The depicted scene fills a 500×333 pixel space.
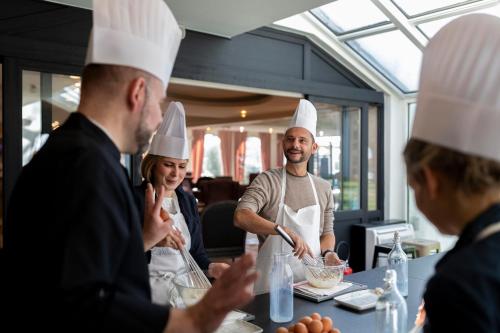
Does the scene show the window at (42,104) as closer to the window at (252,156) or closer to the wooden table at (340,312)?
the wooden table at (340,312)

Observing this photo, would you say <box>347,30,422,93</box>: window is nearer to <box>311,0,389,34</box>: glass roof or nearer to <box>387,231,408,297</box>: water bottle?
<box>311,0,389,34</box>: glass roof

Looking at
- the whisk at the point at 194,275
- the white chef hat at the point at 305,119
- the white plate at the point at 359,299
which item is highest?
the white chef hat at the point at 305,119

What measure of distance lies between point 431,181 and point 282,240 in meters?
1.56

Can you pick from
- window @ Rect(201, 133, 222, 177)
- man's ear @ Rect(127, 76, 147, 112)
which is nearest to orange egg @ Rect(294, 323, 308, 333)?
man's ear @ Rect(127, 76, 147, 112)

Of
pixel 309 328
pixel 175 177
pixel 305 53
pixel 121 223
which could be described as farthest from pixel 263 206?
pixel 305 53

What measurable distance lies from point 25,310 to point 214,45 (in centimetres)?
296

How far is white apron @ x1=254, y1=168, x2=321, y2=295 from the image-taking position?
2238 mm

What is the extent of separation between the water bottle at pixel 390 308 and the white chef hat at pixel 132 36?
0.86m

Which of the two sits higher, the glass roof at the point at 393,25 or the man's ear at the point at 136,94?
the glass roof at the point at 393,25

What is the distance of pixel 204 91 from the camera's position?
633 centimetres

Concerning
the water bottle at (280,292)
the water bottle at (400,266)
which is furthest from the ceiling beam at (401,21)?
the water bottle at (280,292)

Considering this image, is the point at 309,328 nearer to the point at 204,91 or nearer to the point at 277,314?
the point at 277,314

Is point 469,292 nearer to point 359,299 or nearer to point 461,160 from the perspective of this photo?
point 461,160

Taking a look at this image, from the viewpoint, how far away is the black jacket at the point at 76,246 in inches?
29.4
